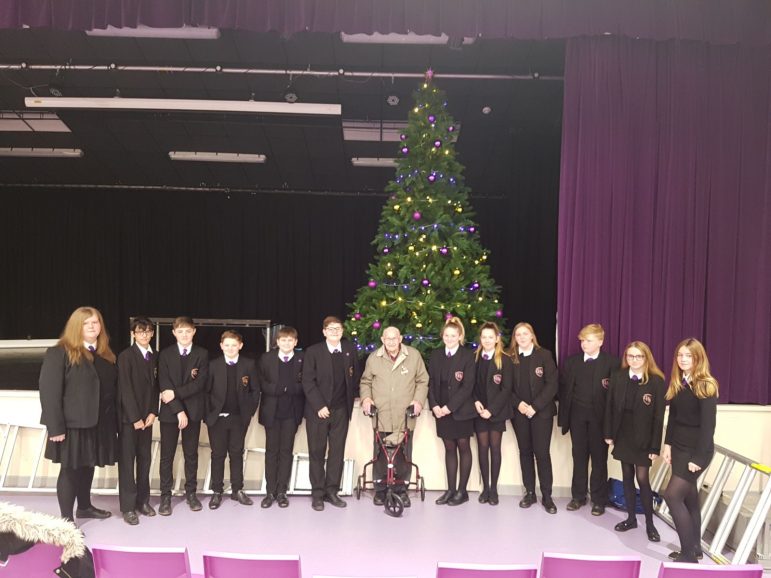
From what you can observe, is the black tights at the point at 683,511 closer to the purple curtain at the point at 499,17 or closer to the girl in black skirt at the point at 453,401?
the girl in black skirt at the point at 453,401

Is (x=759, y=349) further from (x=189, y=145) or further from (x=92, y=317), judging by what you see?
(x=189, y=145)

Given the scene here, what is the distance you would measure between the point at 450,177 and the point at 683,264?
7.80ft

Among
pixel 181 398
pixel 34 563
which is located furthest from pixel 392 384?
pixel 34 563

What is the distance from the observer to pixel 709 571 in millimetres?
2297

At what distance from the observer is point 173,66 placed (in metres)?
7.52

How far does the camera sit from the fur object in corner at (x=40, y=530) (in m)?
2.14

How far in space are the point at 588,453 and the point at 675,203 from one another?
2.48 metres

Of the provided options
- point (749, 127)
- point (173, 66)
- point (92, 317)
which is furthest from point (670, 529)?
point (173, 66)

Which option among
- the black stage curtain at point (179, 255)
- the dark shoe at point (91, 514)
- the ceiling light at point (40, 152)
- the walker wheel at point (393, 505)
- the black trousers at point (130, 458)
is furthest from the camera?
the black stage curtain at point (179, 255)

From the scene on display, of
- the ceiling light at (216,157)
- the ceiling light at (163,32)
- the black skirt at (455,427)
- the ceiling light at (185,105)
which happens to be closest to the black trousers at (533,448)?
the black skirt at (455,427)

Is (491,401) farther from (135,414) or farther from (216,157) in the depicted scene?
(216,157)

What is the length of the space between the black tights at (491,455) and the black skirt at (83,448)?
2.91 m

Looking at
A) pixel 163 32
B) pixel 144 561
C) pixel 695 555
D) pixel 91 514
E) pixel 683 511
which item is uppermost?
pixel 163 32

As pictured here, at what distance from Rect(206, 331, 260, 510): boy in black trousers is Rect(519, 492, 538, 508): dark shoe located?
7.43ft
